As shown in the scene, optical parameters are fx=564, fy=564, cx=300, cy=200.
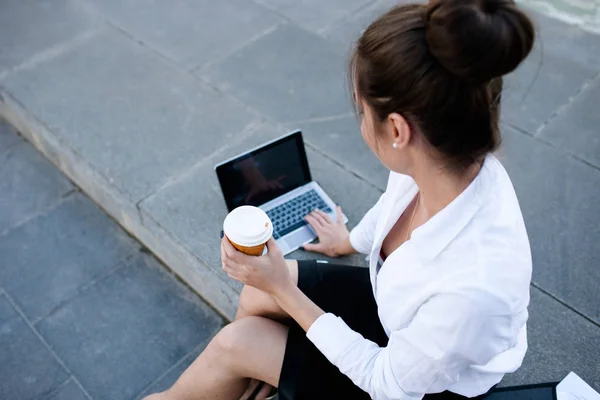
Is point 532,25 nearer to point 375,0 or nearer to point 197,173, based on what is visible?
point 197,173

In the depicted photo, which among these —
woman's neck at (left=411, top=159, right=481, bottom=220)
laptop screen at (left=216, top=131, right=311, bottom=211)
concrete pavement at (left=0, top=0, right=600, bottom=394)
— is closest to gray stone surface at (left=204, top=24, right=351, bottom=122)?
concrete pavement at (left=0, top=0, right=600, bottom=394)

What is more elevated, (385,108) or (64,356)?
(385,108)

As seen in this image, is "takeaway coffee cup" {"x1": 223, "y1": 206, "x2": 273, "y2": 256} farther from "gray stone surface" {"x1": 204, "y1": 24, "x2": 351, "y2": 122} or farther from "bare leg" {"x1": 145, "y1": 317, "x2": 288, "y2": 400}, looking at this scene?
"gray stone surface" {"x1": 204, "y1": 24, "x2": 351, "y2": 122}

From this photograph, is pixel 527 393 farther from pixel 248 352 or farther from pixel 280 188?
pixel 280 188

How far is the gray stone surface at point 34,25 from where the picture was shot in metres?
3.38

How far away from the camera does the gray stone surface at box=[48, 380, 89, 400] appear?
223 centimetres

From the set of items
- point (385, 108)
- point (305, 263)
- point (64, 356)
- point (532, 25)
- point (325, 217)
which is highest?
point (532, 25)

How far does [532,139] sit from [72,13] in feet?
9.59

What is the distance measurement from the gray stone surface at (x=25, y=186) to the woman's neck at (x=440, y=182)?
224cm

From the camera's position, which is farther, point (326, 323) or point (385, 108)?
point (326, 323)

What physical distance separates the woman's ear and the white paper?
1.07m

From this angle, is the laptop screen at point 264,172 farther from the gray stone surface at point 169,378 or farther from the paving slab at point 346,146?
the gray stone surface at point 169,378

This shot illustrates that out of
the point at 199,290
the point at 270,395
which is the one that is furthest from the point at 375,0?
the point at 270,395

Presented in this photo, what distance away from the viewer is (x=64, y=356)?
92.7 inches
